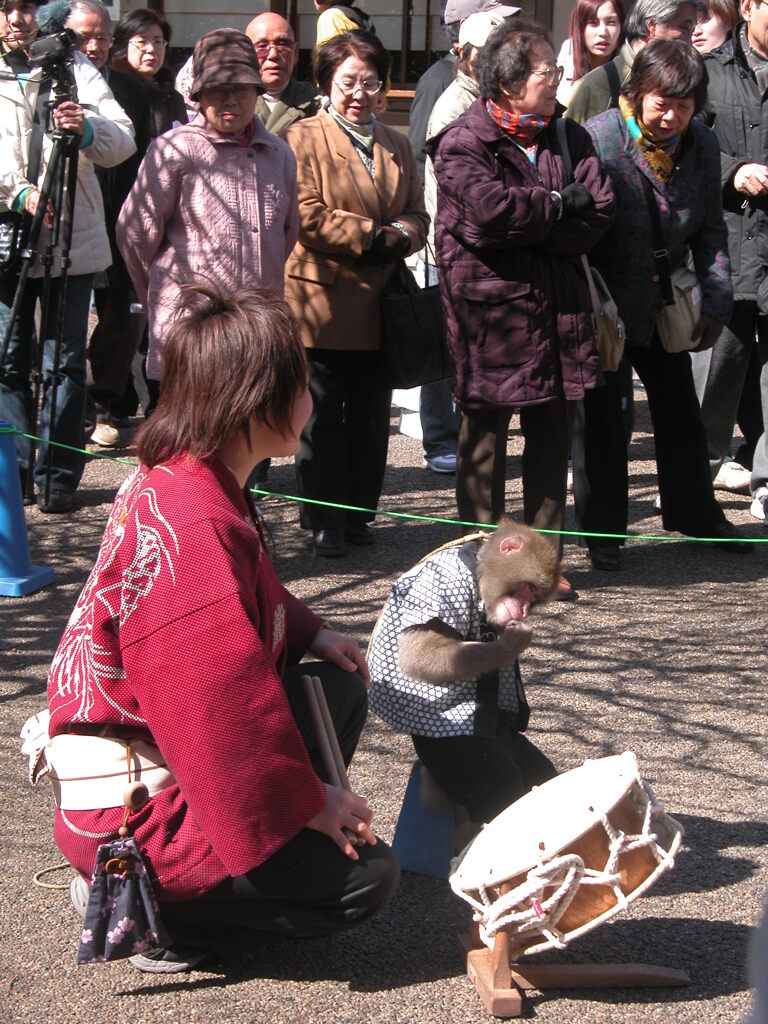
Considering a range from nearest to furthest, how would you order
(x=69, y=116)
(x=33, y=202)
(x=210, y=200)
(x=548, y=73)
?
1. (x=548, y=73)
2. (x=210, y=200)
3. (x=69, y=116)
4. (x=33, y=202)

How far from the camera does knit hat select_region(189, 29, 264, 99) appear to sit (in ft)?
17.1

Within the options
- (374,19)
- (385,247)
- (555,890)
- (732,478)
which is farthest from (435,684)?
(374,19)

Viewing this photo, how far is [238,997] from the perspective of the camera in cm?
282

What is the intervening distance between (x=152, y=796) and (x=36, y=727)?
39 cm

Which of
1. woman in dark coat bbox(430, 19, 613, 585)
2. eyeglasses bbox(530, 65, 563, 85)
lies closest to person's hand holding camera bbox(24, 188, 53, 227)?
woman in dark coat bbox(430, 19, 613, 585)

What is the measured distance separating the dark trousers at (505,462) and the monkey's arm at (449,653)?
2.17 meters

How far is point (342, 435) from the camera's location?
575cm

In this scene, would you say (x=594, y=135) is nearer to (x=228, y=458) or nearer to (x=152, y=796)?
(x=228, y=458)

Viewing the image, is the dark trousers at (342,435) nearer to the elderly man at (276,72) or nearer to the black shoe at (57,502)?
the black shoe at (57,502)

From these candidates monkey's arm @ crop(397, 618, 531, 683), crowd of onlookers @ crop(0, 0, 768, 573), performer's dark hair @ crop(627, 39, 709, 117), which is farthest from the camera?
performer's dark hair @ crop(627, 39, 709, 117)

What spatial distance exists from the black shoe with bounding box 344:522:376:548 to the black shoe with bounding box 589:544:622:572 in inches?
37.5

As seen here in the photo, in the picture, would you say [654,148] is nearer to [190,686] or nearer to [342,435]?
[342,435]

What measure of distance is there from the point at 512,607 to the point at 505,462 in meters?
2.26

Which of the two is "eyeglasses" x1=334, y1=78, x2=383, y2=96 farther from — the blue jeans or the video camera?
the blue jeans
